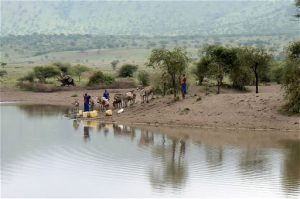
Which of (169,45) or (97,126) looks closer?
(97,126)

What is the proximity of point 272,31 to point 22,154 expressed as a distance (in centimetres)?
15015

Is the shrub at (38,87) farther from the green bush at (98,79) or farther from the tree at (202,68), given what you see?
the tree at (202,68)

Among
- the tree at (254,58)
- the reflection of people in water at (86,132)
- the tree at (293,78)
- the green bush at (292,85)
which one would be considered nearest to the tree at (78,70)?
the tree at (254,58)

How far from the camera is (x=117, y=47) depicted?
149m

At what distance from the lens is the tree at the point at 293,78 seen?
34.6 meters

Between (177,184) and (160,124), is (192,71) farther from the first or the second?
(177,184)

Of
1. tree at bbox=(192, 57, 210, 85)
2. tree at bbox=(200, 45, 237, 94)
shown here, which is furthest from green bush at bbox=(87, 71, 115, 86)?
tree at bbox=(200, 45, 237, 94)

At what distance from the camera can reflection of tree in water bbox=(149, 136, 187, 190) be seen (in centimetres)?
2106

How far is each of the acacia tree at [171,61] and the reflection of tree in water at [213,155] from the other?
1168 cm

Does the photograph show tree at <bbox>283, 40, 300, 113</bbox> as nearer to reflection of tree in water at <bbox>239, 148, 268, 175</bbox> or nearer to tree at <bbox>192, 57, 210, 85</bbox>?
reflection of tree in water at <bbox>239, 148, 268, 175</bbox>

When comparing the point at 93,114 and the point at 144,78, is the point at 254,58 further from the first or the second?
the point at 144,78

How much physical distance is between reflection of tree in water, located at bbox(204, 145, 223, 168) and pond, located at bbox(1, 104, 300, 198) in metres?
Answer: 0.03

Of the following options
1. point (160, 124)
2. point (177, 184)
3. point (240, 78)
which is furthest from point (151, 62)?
point (177, 184)

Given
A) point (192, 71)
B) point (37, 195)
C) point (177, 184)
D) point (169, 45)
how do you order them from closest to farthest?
point (37, 195), point (177, 184), point (192, 71), point (169, 45)
